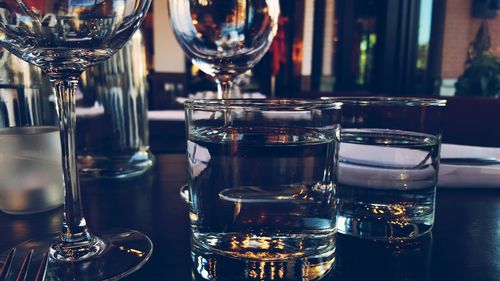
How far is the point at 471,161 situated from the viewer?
517 mm

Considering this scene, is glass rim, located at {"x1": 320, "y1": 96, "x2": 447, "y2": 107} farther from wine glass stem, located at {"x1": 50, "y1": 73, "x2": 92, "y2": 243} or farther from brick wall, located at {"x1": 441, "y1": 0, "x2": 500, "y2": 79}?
brick wall, located at {"x1": 441, "y1": 0, "x2": 500, "y2": 79}

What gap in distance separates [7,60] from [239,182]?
0.34m

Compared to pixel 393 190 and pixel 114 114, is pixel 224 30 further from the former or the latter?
pixel 393 190

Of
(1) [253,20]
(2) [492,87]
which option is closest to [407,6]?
(2) [492,87]

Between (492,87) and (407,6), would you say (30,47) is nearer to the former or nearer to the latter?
Result: (407,6)

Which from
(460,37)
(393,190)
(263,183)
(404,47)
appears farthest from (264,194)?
(460,37)

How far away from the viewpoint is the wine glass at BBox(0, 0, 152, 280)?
284 millimetres

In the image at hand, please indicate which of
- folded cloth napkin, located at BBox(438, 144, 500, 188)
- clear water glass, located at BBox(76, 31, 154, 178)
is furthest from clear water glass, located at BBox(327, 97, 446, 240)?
clear water glass, located at BBox(76, 31, 154, 178)

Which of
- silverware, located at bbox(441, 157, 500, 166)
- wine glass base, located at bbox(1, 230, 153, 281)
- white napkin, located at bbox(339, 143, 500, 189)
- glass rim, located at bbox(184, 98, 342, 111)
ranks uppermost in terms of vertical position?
glass rim, located at bbox(184, 98, 342, 111)

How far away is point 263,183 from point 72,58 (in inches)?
6.3

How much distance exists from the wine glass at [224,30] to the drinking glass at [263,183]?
0.30 m

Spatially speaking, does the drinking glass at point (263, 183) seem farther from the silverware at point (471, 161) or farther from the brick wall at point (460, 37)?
the brick wall at point (460, 37)

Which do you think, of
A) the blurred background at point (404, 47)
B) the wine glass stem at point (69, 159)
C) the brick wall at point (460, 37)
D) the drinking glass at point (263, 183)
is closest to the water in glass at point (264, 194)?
the drinking glass at point (263, 183)

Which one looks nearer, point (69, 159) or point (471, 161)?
point (69, 159)
